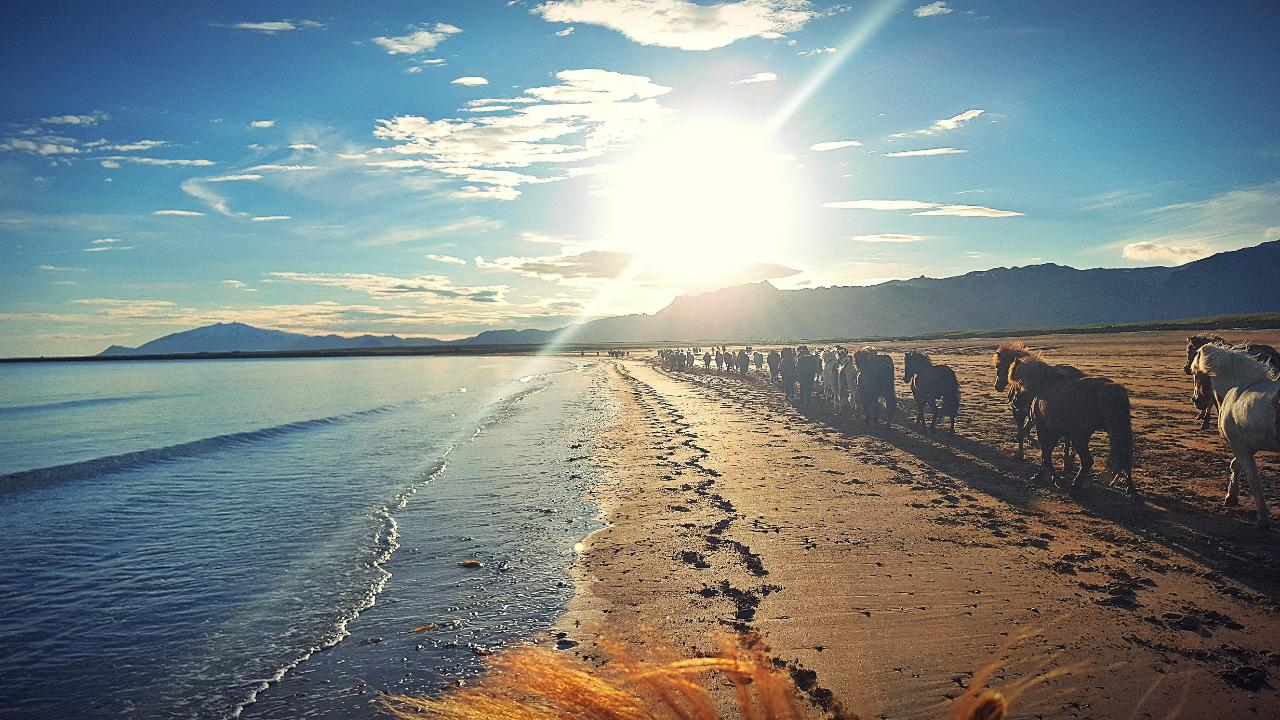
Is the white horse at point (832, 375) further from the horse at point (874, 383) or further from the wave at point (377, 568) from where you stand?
the wave at point (377, 568)

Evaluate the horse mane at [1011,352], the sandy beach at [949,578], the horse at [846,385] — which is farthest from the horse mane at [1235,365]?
the horse at [846,385]

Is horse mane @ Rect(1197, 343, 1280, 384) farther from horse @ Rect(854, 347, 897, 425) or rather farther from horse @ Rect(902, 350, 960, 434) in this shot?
horse @ Rect(854, 347, 897, 425)

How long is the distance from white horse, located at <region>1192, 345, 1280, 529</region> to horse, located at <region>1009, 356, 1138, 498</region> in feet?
3.65

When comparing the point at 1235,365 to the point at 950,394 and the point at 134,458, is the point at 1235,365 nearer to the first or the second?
the point at 950,394

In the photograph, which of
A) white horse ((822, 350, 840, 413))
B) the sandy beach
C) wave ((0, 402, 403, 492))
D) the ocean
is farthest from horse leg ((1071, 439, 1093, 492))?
wave ((0, 402, 403, 492))

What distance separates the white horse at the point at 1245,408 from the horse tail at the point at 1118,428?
1128 mm

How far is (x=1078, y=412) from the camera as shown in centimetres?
→ 1061

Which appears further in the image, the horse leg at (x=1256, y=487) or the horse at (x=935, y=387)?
the horse at (x=935, y=387)

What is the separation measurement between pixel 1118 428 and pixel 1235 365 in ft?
5.49

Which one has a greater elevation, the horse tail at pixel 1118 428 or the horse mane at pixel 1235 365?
the horse mane at pixel 1235 365

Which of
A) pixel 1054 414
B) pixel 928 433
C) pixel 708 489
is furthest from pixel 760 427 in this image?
pixel 1054 414

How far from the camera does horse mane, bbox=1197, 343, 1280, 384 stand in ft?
28.1

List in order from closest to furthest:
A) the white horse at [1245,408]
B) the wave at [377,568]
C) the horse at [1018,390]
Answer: the wave at [377,568] < the white horse at [1245,408] < the horse at [1018,390]

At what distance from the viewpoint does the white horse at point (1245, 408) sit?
312 inches
